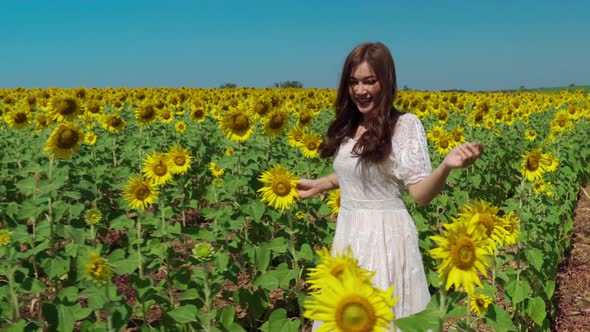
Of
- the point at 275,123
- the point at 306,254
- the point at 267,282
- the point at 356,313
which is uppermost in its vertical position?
the point at 275,123

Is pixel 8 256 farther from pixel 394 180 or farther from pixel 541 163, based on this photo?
pixel 541 163

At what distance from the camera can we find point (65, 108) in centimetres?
492

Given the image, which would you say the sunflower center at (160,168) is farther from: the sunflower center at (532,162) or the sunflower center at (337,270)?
the sunflower center at (337,270)

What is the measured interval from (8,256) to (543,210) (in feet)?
14.0

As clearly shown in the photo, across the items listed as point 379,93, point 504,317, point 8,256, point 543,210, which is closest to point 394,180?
point 379,93

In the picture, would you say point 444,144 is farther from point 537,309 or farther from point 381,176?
point 381,176

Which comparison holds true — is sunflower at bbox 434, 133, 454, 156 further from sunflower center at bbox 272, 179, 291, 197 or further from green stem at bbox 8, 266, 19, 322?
green stem at bbox 8, 266, 19, 322

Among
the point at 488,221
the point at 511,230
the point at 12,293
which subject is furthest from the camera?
the point at 511,230

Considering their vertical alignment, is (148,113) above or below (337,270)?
above

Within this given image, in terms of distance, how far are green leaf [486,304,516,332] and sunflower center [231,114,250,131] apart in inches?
108

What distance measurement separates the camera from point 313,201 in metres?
4.98

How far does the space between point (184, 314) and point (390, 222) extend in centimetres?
119

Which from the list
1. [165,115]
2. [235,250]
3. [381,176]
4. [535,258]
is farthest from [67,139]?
[165,115]

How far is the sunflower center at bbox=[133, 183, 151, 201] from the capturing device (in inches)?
154
